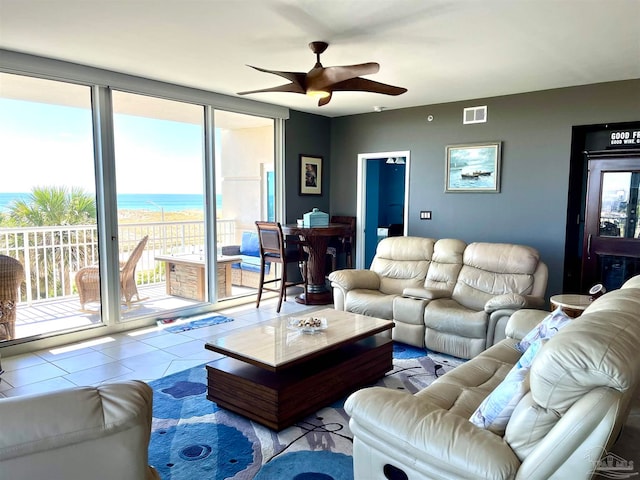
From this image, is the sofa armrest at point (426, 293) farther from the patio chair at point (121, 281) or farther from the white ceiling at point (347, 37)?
the patio chair at point (121, 281)

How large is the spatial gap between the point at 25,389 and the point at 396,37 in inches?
148

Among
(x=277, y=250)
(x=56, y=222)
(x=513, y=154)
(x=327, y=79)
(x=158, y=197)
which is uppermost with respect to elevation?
(x=327, y=79)

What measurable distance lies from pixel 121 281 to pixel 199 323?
0.95m

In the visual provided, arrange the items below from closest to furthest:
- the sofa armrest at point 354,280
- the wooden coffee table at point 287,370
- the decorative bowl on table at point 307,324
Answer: the wooden coffee table at point 287,370
the decorative bowl on table at point 307,324
the sofa armrest at point 354,280

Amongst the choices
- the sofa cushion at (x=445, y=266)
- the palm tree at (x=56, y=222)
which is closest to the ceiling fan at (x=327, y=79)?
the sofa cushion at (x=445, y=266)

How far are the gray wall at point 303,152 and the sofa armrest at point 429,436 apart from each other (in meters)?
4.61

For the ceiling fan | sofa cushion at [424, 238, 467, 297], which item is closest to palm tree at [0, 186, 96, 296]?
the ceiling fan

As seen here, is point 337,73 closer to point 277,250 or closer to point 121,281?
point 277,250

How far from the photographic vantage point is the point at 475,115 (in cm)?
531

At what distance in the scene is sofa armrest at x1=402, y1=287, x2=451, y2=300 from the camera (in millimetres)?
4078

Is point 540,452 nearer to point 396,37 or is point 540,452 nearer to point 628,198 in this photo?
point 396,37

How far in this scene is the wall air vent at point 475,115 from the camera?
17.2ft

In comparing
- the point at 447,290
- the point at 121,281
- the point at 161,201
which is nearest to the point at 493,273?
the point at 447,290

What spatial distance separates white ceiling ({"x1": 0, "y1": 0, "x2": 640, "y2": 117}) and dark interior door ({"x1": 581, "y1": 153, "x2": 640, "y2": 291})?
0.89m
